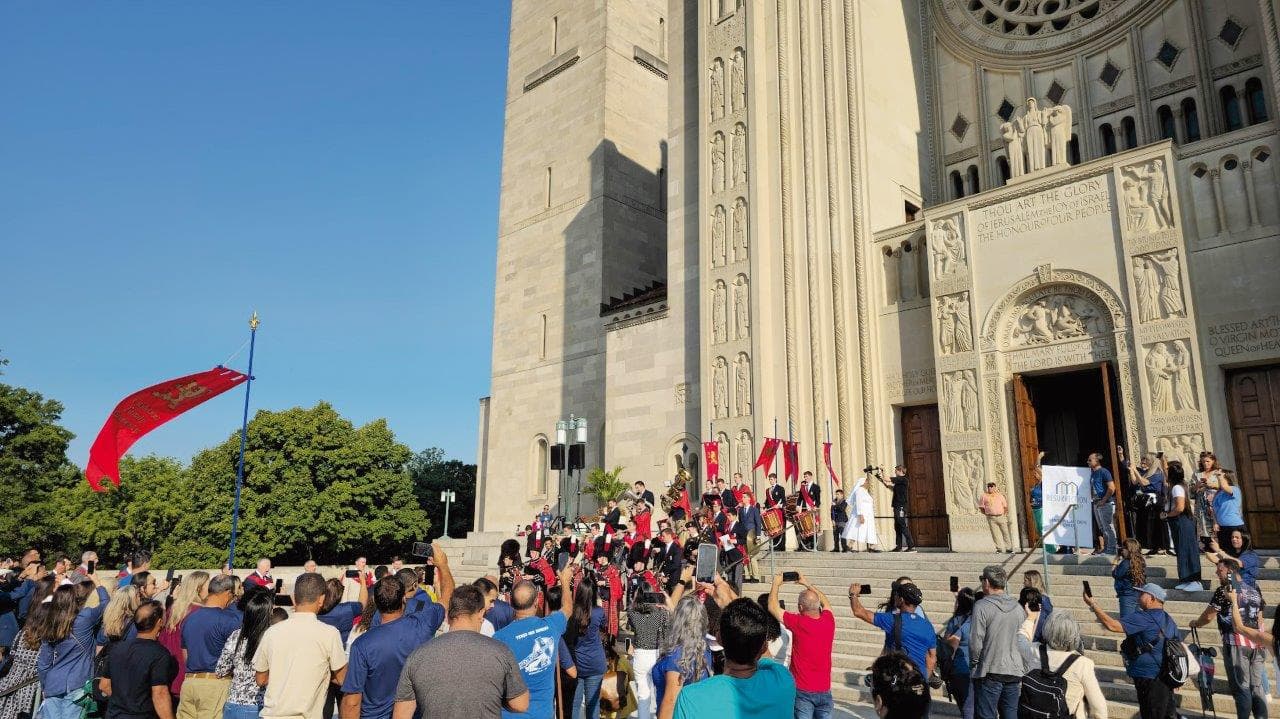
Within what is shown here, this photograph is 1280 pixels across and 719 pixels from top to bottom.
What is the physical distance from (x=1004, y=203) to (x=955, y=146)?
5.96 metres

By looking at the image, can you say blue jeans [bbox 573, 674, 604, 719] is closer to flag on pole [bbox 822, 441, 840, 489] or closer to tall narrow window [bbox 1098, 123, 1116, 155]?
flag on pole [bbox 822, 441, 840, 489]

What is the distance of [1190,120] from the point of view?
66.4 ft

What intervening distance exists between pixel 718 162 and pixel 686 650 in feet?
66.5

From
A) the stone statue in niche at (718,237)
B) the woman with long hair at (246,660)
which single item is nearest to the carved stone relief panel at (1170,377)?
the stone statue in niche at (718,237)

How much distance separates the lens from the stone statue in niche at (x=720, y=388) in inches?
877

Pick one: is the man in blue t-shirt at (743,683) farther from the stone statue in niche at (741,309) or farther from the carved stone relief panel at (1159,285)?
the stone statue in niche at (741,309)

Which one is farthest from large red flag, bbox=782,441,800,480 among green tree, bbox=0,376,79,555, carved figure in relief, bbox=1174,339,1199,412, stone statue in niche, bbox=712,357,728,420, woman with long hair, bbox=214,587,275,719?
green tree, bbox=0,376,79,555

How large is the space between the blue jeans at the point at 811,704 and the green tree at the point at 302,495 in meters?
40.0

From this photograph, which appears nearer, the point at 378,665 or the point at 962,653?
the point at 378,665

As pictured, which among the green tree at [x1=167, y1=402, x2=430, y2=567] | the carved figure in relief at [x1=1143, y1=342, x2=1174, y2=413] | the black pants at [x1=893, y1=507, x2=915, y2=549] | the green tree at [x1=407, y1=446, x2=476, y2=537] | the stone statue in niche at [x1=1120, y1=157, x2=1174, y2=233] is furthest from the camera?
the green tree at [x1=407, y1=446, x2=476, y2=537]

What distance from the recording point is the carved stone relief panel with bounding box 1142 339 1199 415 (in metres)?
15.7

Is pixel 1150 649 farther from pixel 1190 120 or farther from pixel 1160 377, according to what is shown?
pixel 1190 120

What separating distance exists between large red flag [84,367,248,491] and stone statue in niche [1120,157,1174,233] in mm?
21175

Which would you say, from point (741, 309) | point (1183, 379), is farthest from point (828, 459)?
point (1183, 379)
